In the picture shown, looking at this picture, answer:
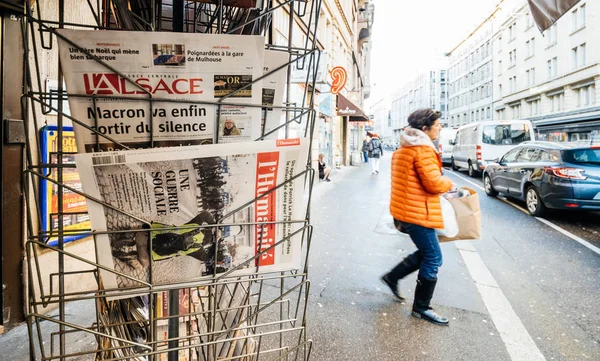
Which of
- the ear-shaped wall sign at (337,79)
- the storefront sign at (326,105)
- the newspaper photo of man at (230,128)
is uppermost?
the ear-shaped wall sign at (337,79)

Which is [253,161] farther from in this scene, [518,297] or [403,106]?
[403,106]

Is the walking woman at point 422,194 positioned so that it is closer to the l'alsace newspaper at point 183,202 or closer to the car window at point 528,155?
the l'alsace newspaper at point 183,202

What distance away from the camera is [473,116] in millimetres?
55000

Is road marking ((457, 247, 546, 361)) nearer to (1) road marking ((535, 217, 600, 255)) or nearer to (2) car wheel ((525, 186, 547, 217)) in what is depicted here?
(1) road marking ((535, 217, 600, 255))

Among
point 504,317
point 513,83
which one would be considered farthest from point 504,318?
point 513,83

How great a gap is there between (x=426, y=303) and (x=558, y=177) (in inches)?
198

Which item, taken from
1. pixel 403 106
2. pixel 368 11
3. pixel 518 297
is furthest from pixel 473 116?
pixel 518 297

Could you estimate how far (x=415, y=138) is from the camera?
2709 mm

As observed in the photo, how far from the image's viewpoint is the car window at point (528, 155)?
24.9 feet

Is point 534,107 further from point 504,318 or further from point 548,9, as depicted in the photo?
point 504,318

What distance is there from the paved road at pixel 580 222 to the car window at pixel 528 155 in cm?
120

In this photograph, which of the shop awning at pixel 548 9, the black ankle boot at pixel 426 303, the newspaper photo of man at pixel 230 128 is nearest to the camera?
the newspaper photo of man at pixel 230 128

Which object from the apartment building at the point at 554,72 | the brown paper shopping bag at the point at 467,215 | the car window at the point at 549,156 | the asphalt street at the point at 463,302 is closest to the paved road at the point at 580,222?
the asphalt street at the point at 463,302

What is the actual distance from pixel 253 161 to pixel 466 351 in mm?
2253
